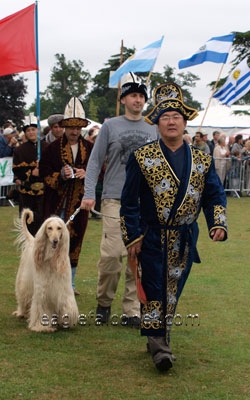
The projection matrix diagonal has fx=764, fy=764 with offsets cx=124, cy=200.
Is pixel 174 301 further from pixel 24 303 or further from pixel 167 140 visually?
pixel 24 303

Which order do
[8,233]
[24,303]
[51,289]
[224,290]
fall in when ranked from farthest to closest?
[8,233], [224,290], [24,303], [51,289]

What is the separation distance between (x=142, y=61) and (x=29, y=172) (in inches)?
330

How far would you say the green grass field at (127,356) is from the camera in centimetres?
523

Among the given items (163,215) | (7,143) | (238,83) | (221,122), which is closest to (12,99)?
(221,122)

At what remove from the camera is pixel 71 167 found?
7.63 meters

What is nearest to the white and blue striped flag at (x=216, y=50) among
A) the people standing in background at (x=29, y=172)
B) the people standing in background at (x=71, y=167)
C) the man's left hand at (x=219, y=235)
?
the people standing in background at (x=29, y=172)

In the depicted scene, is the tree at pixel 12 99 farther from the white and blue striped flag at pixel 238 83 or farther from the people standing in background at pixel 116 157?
the people standing in background at pixel 116 157

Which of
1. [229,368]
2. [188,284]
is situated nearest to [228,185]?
[188,284]

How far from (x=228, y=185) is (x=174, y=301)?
18213 mm

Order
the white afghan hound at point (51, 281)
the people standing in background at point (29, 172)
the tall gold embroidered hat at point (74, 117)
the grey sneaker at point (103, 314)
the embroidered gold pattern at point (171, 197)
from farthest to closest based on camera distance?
the people standing in background at point (29, 172), the tall gold embroidered hat at point (74, 117), the grey sneaker at point (103, 314), the white afghan hound at point (51, 281), the embroidered gold pattern at point (171, 197)

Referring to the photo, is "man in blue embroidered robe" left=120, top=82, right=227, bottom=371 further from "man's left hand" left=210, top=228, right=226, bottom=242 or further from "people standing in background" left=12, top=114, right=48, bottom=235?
"people standing in background" left=12, top=114, right=48, bottom=235

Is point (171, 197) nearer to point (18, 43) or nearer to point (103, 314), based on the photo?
point (103, 314)

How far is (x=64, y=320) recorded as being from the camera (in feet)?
22.5

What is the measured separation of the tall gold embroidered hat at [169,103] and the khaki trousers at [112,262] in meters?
1.49
